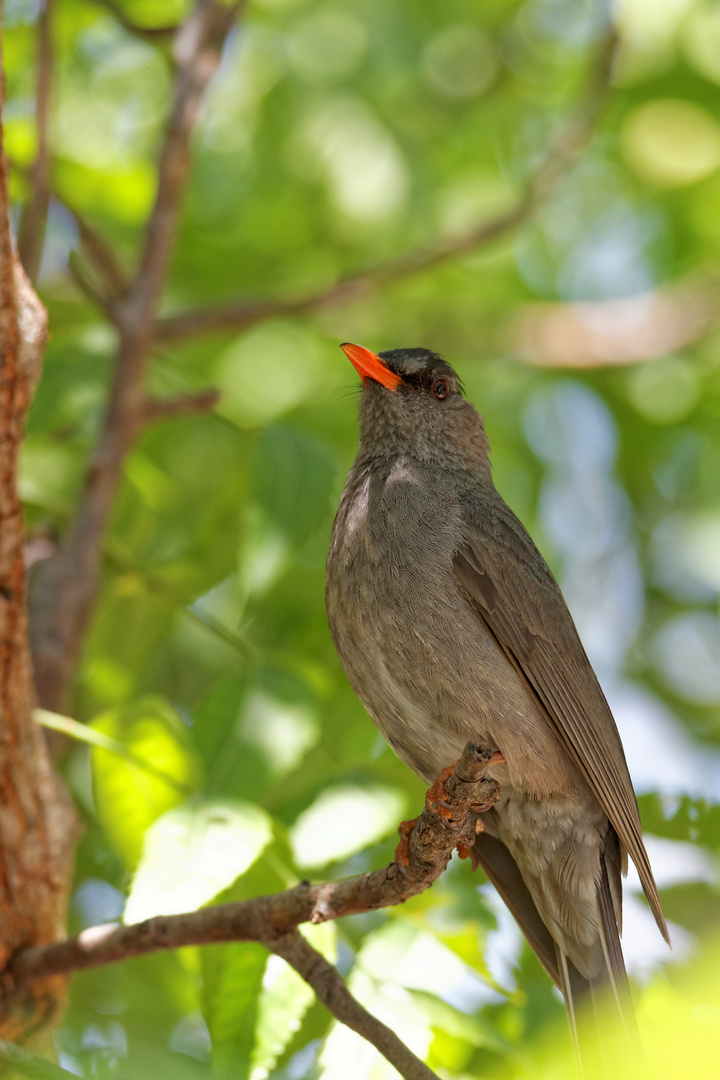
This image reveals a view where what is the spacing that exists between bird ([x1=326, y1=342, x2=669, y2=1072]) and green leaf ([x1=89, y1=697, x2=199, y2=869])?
65cm

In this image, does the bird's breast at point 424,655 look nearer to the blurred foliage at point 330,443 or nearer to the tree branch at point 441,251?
the blurred foliage at point 330,443

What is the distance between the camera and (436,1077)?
106 inches

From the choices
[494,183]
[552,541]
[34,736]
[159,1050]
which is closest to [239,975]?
[159,1050]

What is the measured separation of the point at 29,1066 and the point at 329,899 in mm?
839

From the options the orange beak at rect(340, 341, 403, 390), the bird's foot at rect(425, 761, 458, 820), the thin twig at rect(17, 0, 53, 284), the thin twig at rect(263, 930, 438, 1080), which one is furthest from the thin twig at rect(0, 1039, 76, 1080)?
the thin twig at rect(17, 0, 53, 284)

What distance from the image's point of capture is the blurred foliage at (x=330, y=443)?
10.3 feet

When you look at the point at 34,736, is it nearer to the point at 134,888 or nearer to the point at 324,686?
the point at 134,888

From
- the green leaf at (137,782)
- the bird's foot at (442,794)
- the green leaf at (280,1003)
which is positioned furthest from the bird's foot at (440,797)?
the green leaf at (137,782)

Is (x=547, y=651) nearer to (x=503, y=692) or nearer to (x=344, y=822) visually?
(x=503, y=692)

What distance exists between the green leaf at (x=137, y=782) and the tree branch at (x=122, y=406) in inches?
37.0

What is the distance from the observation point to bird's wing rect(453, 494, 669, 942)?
3586 mm

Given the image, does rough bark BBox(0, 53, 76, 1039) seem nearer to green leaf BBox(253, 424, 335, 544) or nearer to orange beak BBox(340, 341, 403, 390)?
green leaf BBox(253, 424, 335, 544)

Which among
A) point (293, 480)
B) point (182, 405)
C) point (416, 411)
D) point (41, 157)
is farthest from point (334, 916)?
point (41, 157)

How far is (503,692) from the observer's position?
138 inches
